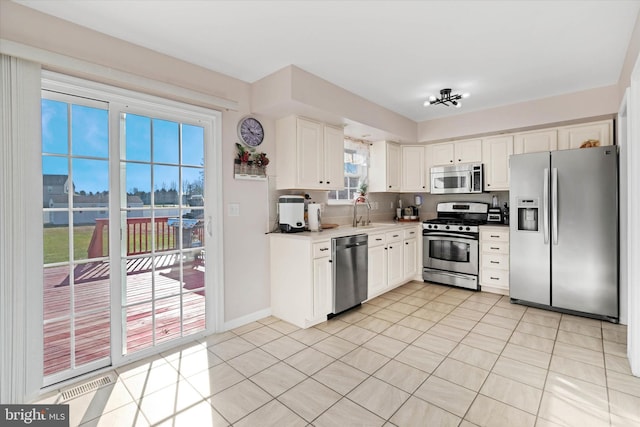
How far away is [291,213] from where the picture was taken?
341 cm

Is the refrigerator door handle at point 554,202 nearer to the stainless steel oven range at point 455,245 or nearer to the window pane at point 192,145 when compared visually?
the stainless steel oven range at point 455,245

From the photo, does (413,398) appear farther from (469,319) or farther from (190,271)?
(190,271)

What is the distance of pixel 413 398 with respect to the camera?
1993 millimetres

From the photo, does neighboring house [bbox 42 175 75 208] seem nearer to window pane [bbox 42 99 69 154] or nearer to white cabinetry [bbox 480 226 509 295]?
window pane [bbox 42 99 69 154]

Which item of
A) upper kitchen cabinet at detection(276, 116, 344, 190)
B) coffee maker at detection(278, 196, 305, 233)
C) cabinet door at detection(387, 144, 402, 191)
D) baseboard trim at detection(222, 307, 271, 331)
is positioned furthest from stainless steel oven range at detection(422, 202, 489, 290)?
baseboard trim at detection(222, 307, 271, 331)

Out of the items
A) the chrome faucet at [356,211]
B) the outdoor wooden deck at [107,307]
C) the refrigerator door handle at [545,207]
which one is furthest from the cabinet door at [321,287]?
the refrigerator door handle at [545,207]

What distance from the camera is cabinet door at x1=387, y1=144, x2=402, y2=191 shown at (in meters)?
4.88

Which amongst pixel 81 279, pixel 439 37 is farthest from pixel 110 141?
pixel 439 37

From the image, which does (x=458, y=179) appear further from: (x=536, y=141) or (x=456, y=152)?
(x=536, y=141)

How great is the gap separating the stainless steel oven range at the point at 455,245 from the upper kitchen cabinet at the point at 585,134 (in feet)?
4.22

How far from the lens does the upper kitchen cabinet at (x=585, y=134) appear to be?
3.62 metres

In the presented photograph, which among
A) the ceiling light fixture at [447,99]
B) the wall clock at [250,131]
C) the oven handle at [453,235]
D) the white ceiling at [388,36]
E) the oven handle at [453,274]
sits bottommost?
Result: the oven handle at [453,274]

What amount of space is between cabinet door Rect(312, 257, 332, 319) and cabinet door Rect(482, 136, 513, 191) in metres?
2.87

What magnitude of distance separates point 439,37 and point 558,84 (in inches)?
78.9
